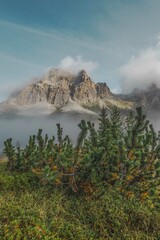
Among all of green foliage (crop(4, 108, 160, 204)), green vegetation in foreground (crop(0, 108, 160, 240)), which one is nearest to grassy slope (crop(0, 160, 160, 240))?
green vegetation in foreground (crop(0, 108, 160, 240))

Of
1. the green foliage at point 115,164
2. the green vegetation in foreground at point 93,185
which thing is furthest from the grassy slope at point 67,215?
the green foliage at point 115,164

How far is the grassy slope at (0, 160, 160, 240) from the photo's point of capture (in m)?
8.75

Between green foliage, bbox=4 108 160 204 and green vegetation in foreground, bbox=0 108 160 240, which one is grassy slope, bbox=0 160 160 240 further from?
green foliage, bbox=4 108 160 204

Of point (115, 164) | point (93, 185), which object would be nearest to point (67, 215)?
point (93, 185)

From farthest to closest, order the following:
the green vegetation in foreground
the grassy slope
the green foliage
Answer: the green foliage, the green vegetation in foreground, the grassy slope

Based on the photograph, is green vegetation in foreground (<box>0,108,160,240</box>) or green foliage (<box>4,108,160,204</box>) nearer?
green vegetation in foreground (<box>0,108,160,240</box>)

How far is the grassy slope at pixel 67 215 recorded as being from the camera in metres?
8.75

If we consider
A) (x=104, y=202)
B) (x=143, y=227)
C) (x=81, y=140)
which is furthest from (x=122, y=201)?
(x=81, y=140)

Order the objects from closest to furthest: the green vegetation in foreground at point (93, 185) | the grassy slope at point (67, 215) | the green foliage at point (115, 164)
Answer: the grassy slope at point (67, 215) < the green vegetation in foreground at point (93, 185) < the green foliage at point (115, 164)

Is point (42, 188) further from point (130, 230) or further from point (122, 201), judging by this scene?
point (130, 230)

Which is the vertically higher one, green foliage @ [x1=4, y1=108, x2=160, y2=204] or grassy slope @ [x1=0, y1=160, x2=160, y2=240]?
green foliage @ [x1=4, y1=108, x2=160, y2=204]

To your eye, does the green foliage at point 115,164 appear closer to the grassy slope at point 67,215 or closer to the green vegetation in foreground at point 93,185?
the green vegetation in foreground at point 93,185

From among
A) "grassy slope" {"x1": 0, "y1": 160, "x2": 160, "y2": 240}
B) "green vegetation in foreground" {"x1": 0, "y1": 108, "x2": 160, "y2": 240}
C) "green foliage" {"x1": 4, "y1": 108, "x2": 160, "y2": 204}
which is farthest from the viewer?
"green foliage" {"x1": 4, "y1": 108, "x2": 160, "y2": 204}

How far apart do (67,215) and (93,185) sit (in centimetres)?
253
